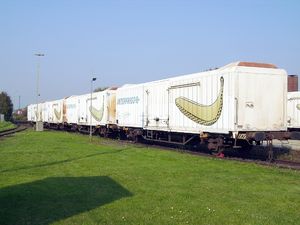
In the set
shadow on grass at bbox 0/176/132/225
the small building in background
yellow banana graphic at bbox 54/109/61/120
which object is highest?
the small building in background

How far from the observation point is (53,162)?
15.1 meters

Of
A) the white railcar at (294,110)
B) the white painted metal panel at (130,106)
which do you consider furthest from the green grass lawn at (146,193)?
the white railcar at (294,110)

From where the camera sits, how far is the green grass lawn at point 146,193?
23.2ft

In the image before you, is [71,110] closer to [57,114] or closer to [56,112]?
[57,114]

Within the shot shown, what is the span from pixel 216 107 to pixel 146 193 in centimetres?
855

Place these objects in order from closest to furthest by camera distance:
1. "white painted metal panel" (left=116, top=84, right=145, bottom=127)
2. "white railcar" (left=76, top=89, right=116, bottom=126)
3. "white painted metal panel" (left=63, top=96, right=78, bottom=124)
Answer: "white painted metal panel" (left=116, top=84, right=145, bottom=127), "white railcar" (left=76, top=89, right=116, bottom=126), "white painted metal panel" (left=63, top=96, right=78, bottom=124)

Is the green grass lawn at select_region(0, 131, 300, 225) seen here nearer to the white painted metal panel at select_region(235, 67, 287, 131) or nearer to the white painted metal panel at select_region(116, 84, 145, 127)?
the white painted metal panel at select_region(235, 67, 287, 131)

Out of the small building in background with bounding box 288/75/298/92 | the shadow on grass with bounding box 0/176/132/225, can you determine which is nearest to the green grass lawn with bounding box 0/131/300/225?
the shadow on grass with bounding box 0/176/132/225

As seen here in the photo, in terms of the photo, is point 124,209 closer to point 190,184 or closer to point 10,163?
point 190,184

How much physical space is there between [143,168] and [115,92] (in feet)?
63.1

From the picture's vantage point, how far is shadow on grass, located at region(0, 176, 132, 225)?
7.12 m

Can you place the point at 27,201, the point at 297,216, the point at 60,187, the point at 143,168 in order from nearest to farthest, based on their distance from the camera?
the point at 297,216 < the point at 27,201 < the point at 60,187 < the point at 143,168

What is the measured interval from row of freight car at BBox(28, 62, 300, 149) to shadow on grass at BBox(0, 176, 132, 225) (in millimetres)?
6979

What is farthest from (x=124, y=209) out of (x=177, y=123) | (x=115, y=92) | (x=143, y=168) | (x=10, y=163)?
(x=115, y=92)
